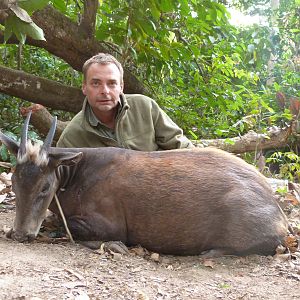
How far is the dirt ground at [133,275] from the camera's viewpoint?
9.97 ft

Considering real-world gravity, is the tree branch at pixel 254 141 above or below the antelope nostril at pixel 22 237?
Answer: above

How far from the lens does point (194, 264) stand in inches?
155

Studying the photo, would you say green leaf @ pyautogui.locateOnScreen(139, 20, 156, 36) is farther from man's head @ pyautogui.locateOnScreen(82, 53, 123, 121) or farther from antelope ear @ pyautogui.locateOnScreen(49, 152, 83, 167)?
antelope ear @ pyautogui.locateOnScreen(49, 152, 83, 167)

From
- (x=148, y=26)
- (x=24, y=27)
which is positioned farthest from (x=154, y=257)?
(x=148, y=26)

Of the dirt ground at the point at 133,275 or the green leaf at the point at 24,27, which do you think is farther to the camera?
the green leaf at the point at 24,27

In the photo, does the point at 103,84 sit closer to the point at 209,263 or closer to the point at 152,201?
the point at 152,201

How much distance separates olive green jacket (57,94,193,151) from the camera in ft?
17.4

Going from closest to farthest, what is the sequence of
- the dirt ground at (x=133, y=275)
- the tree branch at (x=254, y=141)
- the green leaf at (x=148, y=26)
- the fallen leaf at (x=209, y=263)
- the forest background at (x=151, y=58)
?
the dirt ground at (x=133, y=275), the fallen leaf at (x=209, y=263), the green leaf at (x=148, y=26), the forest background at (x=151, y=58), the tree branch at (x=254, y=141)

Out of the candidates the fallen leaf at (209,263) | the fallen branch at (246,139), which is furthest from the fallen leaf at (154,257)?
the fallen branch at (246,139)

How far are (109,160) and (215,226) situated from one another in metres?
1.06

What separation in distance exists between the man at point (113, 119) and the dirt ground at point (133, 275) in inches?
58.3

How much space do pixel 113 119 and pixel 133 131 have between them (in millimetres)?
245

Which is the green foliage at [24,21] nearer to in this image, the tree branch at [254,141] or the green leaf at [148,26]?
the green leaf at [148,26]

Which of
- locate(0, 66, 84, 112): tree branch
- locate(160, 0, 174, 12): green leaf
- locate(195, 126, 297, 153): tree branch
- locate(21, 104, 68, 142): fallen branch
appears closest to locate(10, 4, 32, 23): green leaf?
locate(160, 0, 174, 12): green leaf
